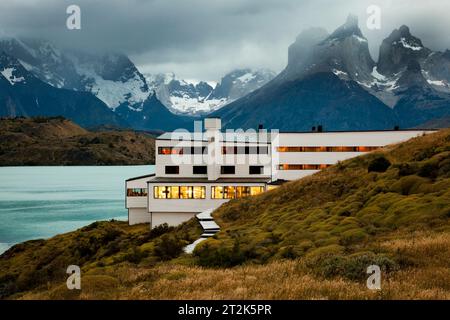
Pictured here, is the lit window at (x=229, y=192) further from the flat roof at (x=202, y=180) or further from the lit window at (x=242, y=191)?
the flat roof at (x=202, y=180)

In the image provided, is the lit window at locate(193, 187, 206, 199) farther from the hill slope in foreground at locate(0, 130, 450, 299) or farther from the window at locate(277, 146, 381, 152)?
the window at locate(277, 146, 381, 152)

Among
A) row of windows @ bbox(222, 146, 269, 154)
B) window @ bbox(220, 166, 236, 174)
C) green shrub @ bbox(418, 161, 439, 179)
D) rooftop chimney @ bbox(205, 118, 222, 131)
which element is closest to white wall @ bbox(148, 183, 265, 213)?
window @ bbox(220, 166, 236, 174)

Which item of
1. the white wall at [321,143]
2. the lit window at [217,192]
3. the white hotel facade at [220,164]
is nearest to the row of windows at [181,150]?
the white hotel facade at [220,164]

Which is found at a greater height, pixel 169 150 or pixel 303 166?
pixel 169 150

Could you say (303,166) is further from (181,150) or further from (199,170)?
(181,150)

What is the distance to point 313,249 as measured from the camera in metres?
24.6

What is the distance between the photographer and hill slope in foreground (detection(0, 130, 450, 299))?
50.9ft

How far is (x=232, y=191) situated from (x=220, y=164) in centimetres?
723

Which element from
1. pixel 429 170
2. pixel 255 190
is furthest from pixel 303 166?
pixel 429 170

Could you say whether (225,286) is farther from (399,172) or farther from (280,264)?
(399,172)

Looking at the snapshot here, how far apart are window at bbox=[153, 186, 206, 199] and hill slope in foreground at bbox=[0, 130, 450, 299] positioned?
14939mm

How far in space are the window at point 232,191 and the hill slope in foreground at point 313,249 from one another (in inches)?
585

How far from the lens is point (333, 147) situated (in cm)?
9494
